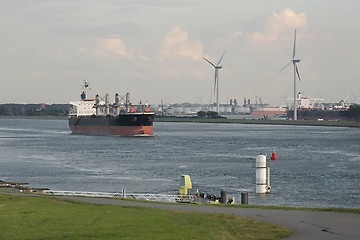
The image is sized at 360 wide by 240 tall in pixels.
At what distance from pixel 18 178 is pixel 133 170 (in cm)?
1231

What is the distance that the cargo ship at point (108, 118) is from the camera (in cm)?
14912

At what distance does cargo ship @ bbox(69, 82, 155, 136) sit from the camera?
14912 centimetres

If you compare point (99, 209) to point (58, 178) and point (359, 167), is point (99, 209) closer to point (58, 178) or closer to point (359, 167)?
point (58, 178)

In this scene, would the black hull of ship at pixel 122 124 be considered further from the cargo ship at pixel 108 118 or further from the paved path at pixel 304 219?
the paved path at pixel 304 219

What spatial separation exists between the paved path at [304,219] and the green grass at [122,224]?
2.26 feet

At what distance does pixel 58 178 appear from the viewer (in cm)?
6272

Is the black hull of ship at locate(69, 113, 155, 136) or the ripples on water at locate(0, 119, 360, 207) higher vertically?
the black hull of ship at locate(69, 113, 155, 136)

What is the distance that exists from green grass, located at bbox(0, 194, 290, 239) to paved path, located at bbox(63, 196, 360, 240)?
690 mm

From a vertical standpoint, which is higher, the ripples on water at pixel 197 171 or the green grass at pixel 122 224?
the green grass at pixel 122 224

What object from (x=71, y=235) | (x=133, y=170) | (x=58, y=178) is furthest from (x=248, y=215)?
(x=133, y=170)

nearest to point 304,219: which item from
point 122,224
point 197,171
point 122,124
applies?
point 122,224

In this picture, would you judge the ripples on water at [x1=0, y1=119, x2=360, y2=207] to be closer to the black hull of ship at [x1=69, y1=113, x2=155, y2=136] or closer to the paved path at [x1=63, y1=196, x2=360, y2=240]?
the paved path at [x1=63, y1=196, x2=360, y2=240]

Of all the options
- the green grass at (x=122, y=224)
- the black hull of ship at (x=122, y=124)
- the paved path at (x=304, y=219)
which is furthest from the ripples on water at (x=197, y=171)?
the black hull of ship at (x=122, y=124)

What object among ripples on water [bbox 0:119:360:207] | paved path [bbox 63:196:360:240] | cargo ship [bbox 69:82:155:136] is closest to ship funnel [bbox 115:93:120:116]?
cargo ship [bbox 69:82:155:136]
